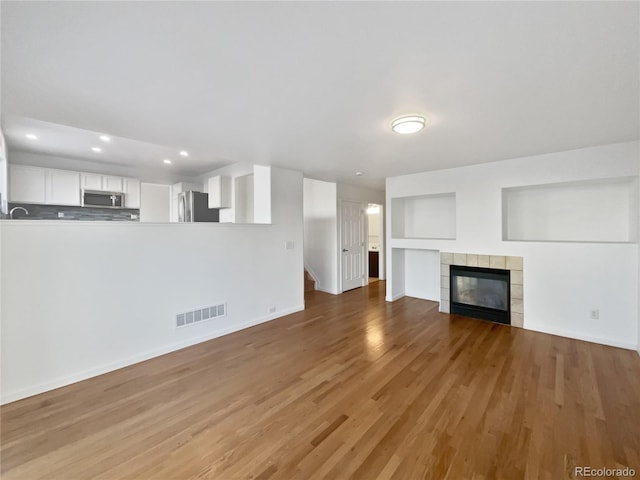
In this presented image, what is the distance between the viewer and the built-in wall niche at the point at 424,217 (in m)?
4.98

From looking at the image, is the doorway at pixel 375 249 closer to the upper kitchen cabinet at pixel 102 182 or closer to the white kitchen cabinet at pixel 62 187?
the upper kitchen cabinet at pixel 102 182

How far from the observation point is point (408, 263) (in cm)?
556

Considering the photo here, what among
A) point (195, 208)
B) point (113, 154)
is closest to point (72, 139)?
point (113, 154)

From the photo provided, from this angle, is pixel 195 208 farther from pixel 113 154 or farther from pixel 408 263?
pixel 408 263

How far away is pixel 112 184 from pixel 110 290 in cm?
340

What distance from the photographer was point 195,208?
5.59 metres

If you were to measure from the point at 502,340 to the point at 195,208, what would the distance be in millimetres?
5925

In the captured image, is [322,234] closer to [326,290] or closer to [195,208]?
[326,290]

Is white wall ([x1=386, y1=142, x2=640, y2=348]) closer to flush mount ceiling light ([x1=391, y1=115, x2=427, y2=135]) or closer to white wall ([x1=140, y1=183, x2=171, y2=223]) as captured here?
flush mount ceiling light ([x1=391, y1=115, x2=427, y2=135])

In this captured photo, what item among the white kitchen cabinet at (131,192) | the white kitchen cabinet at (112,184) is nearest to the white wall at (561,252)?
the white kitchen cabinet at (131,192)

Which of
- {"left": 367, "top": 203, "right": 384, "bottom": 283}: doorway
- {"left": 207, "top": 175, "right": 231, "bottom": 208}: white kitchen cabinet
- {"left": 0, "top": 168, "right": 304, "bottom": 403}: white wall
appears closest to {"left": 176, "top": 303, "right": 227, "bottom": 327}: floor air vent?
{"left": 0, "top": 168, "right": 304, "bottom": 403}: white wall

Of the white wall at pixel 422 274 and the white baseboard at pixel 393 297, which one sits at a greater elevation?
the white wall at pixel 422 274

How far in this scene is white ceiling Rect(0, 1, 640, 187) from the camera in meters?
1.23

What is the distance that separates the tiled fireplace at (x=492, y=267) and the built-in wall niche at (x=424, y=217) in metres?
0.66
